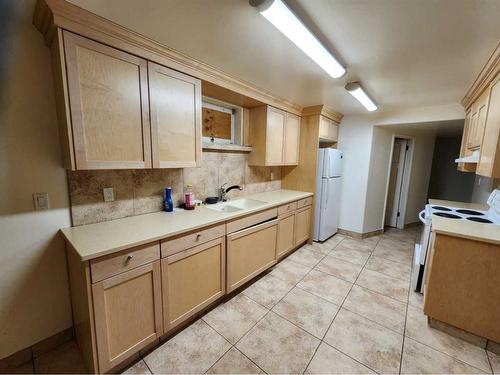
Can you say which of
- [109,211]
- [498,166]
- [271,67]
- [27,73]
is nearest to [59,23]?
[27,73]

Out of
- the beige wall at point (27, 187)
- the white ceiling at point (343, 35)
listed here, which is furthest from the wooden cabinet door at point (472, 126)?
the beige wall at point (27, 187)

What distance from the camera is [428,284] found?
178 cm

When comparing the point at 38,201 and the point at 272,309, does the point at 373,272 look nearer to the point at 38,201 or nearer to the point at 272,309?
the point at 272,309

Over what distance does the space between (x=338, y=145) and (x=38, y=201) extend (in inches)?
157

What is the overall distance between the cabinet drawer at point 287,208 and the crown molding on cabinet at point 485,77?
216 cm

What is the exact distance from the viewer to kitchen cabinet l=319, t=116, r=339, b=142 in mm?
3255

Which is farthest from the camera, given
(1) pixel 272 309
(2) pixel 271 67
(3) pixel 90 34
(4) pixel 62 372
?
(1) pixel 272 309

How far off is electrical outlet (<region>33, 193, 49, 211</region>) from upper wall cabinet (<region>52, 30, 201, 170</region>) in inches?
11.2

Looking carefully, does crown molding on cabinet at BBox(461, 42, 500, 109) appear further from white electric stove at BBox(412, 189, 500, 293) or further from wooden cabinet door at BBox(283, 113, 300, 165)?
wooden cabinet door at BBox(283, 113, 300, 165)

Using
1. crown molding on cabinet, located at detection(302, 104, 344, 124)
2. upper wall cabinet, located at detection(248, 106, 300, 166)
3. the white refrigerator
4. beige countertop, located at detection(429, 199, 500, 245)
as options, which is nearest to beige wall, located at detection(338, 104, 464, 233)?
the white refrigerator

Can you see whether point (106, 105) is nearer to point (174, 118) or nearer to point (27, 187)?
point (174, 118)

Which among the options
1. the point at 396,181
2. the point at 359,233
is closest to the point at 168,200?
the point at 359,233

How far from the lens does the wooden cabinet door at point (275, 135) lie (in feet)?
9.04

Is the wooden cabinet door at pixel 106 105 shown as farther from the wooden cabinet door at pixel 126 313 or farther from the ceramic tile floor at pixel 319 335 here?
the ceramic tile floor at pixel 319 335
